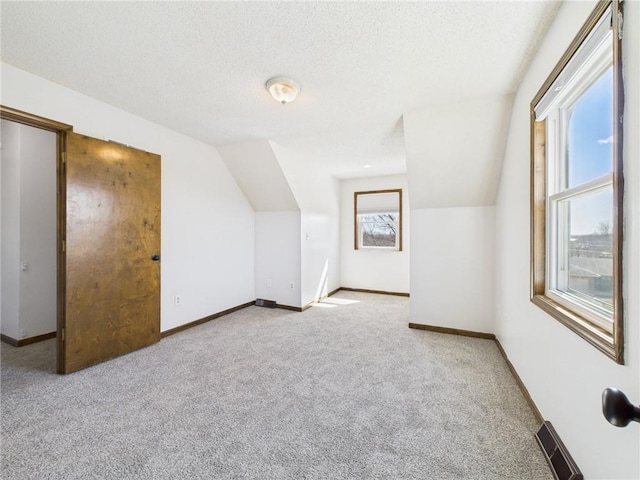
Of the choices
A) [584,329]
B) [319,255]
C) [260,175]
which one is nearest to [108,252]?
[260,175]

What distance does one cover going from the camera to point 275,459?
1.46m

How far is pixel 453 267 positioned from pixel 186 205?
11.0 ft

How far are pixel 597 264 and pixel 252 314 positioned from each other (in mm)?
3746

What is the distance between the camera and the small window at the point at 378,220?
5398 millimetres

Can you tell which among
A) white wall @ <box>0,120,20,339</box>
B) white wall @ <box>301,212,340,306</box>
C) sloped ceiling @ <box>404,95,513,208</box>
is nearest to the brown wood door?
white wall @ <box>0,120,20,339</box>

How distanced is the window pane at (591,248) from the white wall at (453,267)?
1.59 m

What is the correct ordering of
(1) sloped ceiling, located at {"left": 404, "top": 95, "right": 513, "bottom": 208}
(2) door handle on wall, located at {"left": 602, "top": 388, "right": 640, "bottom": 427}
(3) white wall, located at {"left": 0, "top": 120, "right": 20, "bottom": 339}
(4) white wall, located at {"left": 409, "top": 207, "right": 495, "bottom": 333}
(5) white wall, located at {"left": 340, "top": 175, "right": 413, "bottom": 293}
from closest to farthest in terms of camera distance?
(2) door handle on wall, located at {"left": 602, "top": 388, "right": 640, "bottom": 427}
(1) sloped ceiling, located at {"left": 404, "top": 95, "right": 513, "bottom": 208}
(3) white wall, located at {"left": 0, "top": 120, "right": 20, "bottom": 339}
(4) white wall, located at {"left": 409, "top": 207, "right": 495, "bottom": 333}
(5) white wall, located at {"left": 340, "top": 175, "right": 413, "bottom": 293}

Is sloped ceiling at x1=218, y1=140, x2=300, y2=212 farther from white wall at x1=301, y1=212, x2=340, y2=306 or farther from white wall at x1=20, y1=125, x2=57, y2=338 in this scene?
white wall at x1=20, y1=125, x2=57, y2=338

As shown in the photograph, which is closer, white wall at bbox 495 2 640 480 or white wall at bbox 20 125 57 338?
white wall at bbox 495 2 640 480

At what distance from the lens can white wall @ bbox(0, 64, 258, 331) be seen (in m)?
2.28

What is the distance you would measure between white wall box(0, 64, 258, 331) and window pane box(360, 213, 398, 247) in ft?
7.78

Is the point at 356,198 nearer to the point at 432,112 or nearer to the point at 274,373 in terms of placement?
the point at 432,112

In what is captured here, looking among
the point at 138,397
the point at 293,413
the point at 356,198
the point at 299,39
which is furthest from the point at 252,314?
the point at 299,39

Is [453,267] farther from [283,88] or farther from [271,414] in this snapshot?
[283,88]
